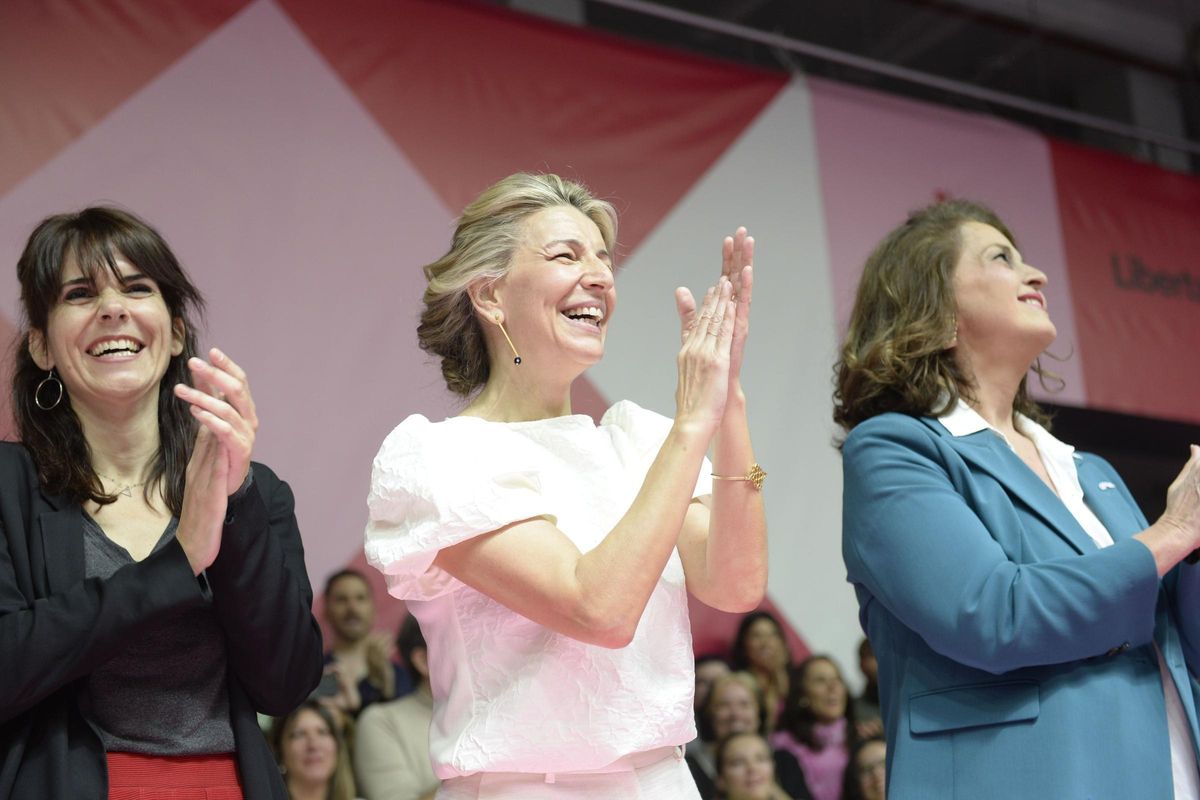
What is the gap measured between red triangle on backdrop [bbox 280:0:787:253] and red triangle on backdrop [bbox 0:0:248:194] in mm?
481

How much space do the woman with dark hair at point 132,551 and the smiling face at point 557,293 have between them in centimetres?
51

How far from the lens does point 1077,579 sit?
7.42ft

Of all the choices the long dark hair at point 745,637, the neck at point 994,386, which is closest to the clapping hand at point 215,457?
the neck at point 994,386

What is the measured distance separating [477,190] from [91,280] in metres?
2.56

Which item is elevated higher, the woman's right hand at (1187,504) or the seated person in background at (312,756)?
the woman's right hand at (1187,504)

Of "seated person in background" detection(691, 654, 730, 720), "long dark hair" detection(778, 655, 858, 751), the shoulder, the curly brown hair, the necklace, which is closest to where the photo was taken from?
the necklace

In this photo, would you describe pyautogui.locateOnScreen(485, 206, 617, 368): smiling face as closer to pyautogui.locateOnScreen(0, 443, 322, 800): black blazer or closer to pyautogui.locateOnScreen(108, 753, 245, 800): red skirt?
pyautogui.locateOnScreen(0, 443, 322, 800): black blazer

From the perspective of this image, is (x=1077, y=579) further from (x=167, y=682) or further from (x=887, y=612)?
(x=167, y=682)

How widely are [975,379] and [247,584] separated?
1.52 meters

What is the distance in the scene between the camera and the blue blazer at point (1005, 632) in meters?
2.25

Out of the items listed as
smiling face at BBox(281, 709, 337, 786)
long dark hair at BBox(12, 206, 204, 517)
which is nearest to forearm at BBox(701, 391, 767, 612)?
long dark hair at BBox(12, 206, 204, 517)

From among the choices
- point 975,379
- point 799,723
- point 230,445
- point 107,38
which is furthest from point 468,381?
point 799,723

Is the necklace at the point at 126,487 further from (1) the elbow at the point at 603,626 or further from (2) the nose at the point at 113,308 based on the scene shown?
(1) the elbow at the point at 603,626

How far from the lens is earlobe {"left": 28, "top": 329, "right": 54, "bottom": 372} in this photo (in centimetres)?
238
